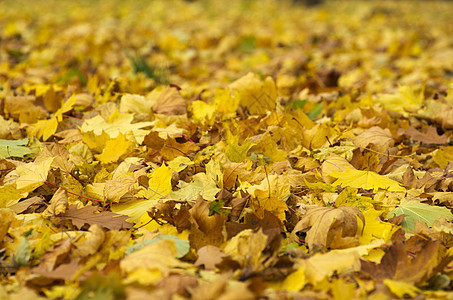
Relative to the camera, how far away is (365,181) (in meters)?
1.39

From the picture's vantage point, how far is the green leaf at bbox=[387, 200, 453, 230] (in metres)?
1.27

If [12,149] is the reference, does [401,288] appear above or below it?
below

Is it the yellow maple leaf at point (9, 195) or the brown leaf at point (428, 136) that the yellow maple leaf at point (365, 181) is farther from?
the yellow maple leaf at point (9, 195)

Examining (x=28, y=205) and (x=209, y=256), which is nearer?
(x=209, y=256)

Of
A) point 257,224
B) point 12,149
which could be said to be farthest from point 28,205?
point 257,224

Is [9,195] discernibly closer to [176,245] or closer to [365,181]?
[176,245]

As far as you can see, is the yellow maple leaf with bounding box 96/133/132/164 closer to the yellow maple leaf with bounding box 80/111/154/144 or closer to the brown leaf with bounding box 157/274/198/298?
the yellow maple leaf with bounding box 80/111/154/144

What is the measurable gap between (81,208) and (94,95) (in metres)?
1.22

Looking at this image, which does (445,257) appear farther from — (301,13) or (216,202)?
(301,13)

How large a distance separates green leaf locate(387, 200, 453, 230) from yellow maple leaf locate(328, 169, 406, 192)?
8 centimetres

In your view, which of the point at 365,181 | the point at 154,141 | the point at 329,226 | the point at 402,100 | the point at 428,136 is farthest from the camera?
the point at 402,100

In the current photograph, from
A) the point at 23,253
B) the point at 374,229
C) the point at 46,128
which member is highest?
the point at 46,128

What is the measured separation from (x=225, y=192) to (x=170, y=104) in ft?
2.70

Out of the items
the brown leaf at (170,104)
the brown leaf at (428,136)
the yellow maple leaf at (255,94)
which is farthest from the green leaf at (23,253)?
the brown leaf at (428,136)
